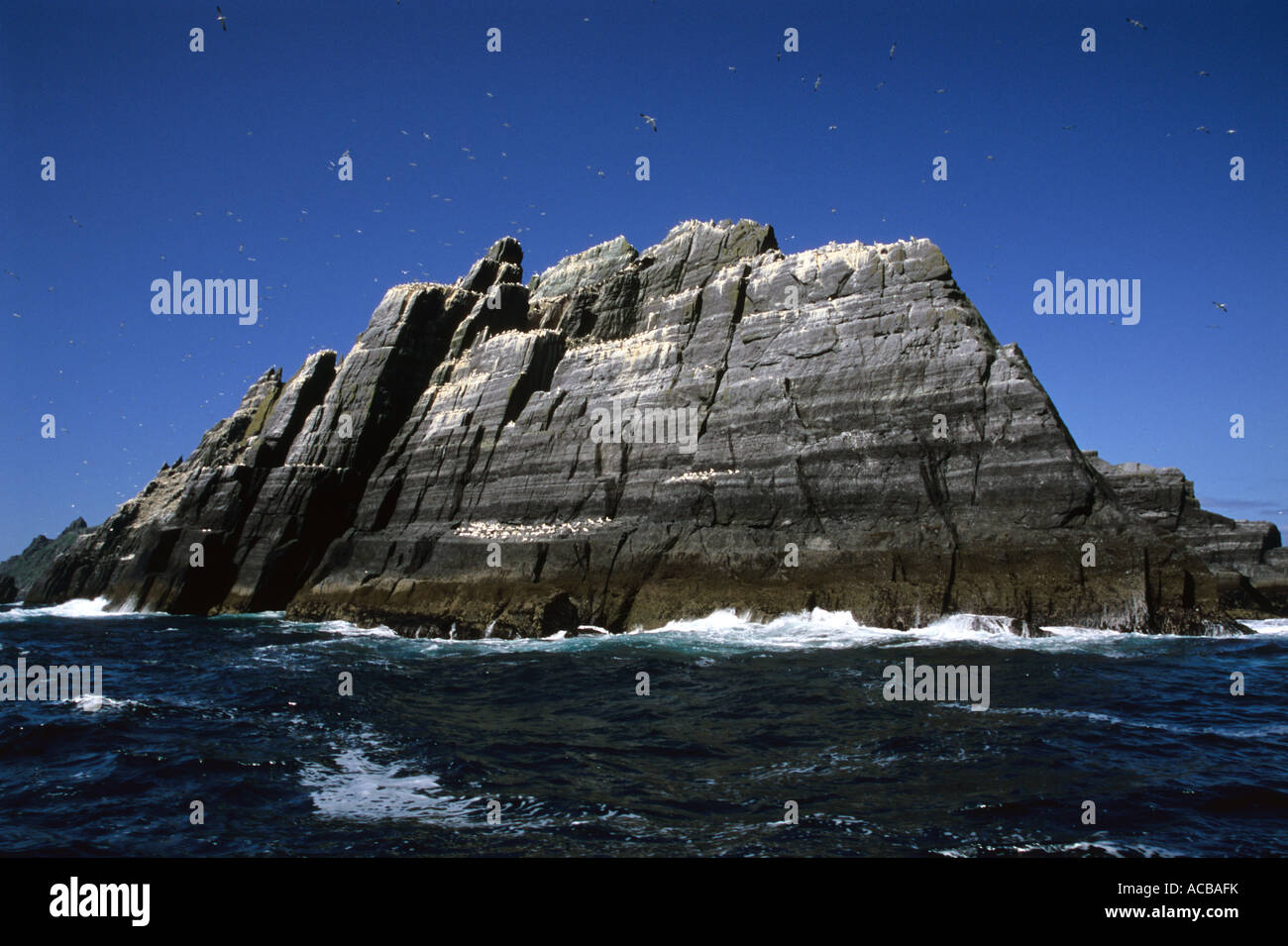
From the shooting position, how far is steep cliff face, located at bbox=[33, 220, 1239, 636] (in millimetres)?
27016

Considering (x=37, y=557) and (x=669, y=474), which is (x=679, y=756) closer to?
(x=669, y=474)

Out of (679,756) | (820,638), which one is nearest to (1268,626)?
(820,638)

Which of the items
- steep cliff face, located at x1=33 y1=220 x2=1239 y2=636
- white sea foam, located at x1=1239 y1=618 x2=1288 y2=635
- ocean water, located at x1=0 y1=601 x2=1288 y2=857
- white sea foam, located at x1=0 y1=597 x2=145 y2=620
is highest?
steep cliff face, located at x1=33 y1=220 x2=1239 y2=636

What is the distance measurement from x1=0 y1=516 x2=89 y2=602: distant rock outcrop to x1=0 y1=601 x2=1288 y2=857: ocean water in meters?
77.0

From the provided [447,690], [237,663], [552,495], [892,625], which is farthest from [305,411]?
[892,625]

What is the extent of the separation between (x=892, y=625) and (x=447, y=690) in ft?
50.9

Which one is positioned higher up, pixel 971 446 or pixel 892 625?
pixel 971 446

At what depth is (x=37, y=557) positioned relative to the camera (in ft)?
292

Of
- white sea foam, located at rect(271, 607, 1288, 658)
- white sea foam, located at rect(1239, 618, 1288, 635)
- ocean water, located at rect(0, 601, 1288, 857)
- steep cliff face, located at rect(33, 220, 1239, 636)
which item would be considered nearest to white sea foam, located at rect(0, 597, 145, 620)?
steep cliff face, located at rect(33, 220, 1239, 636)

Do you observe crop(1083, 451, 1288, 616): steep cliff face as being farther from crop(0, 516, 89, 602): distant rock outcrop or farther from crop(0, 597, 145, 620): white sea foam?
crop(0, 516, 89, 602): distant rock outcrop

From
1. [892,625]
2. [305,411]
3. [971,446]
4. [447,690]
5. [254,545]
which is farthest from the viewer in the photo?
[305,411]
